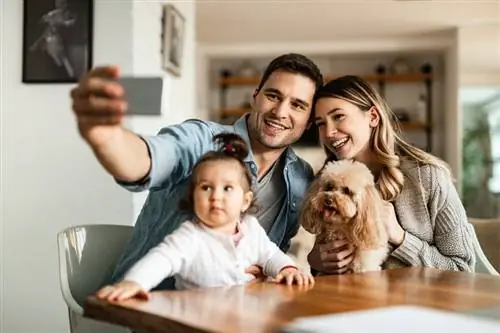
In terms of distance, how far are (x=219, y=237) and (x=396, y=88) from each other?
6.80 feet

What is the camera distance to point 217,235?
80 cm

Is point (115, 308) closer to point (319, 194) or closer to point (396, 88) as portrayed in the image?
point (319, 194)

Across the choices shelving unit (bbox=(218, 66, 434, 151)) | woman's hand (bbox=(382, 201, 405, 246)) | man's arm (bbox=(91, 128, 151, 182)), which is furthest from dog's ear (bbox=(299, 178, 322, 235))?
shelving unit (bbox=(218, 66, 434, 151))

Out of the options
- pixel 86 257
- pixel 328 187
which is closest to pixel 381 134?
pixel 328 187

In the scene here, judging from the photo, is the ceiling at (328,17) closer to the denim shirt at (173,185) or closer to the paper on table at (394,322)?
the denim shirt at (173,185)

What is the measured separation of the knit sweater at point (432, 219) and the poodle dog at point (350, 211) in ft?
0.21

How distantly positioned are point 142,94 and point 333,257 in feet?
1.56

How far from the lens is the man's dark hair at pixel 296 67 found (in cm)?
100

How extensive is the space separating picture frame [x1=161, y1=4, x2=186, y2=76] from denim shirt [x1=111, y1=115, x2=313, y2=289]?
8.3 inches

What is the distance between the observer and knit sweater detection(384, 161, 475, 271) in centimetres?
107

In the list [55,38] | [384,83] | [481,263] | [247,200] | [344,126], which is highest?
[384,83]

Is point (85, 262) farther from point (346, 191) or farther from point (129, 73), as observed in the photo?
point (346, 191)

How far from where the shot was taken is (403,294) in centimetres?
77

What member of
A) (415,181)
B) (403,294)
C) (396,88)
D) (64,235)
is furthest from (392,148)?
(396,88)
